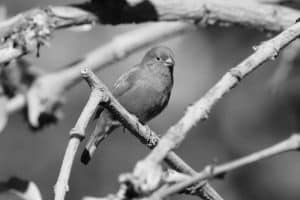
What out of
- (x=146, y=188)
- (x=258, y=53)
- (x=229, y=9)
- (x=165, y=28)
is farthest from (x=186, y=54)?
(x=146, y=188)

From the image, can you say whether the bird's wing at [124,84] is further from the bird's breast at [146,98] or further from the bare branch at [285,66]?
the bare branch at [285,66]

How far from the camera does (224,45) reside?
681 cm

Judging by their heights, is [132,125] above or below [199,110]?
above

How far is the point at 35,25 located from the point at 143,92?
1.57 metres

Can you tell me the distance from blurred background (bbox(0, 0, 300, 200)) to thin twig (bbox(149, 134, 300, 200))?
163 inches

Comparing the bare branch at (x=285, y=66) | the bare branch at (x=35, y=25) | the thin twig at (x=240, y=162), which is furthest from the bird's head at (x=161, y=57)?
the thin twig at (x=240, y=162)

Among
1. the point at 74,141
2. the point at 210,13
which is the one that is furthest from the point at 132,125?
the point at 210,13

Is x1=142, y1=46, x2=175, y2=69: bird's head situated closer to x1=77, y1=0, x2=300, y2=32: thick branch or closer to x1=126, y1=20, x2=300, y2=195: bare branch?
x1=77, y1=0, x2=300, y2=32: thick branch

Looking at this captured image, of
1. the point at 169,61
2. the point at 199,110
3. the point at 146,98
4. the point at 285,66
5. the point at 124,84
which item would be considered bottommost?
the point at 199,110

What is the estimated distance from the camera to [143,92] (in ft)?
19.5

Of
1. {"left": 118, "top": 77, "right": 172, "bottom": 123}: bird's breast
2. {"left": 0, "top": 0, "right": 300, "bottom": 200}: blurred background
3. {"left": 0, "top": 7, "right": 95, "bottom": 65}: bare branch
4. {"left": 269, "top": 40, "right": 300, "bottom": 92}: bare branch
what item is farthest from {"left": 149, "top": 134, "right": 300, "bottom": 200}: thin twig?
{"left": 0, "top": 0, "right": 300, "bottom": 200}: blurred background

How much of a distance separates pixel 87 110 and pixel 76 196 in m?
7.38

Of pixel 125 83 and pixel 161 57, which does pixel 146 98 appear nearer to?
pixel 125 83

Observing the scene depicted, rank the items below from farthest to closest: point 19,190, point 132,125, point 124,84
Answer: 1. point 124,84
2. point 19,190
3. point 132,125
